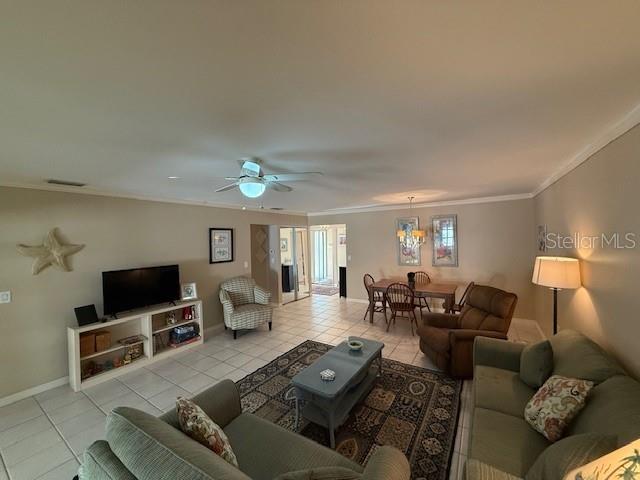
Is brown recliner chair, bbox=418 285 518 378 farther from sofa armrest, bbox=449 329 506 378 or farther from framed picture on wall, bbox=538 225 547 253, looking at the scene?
framed picture on wall, bbox=538 225 547 253

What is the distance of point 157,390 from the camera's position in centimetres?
298

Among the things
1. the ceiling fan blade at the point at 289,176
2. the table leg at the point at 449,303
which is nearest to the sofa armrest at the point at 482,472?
the ceiling fan blade at the point at 289,176

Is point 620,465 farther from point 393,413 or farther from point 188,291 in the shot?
point 188,291

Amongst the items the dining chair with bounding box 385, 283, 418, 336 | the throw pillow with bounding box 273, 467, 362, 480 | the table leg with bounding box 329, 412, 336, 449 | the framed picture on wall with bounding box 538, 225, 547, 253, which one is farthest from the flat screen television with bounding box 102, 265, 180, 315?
the framed picture on wall with bounding box 538, 225, 547, 253

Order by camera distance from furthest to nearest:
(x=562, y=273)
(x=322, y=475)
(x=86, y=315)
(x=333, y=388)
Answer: (x=86, y=315), (x=562, y=273), (x=333, y=388), (x=322, y=475)

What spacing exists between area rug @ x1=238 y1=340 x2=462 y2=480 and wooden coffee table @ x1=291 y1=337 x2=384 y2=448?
0.41 feet

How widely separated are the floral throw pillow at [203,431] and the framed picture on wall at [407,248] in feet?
16.9

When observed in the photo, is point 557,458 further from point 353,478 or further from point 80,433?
point 80,433

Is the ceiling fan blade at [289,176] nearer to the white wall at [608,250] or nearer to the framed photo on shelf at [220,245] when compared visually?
the white wall at [608,250]

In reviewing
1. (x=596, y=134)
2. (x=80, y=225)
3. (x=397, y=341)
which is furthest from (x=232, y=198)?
(x=596, y=134)

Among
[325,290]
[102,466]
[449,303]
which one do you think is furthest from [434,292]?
[102,466]

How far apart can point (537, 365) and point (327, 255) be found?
767 cm

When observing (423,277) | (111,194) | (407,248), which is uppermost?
(111,194)

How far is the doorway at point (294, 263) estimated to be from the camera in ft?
22.6
